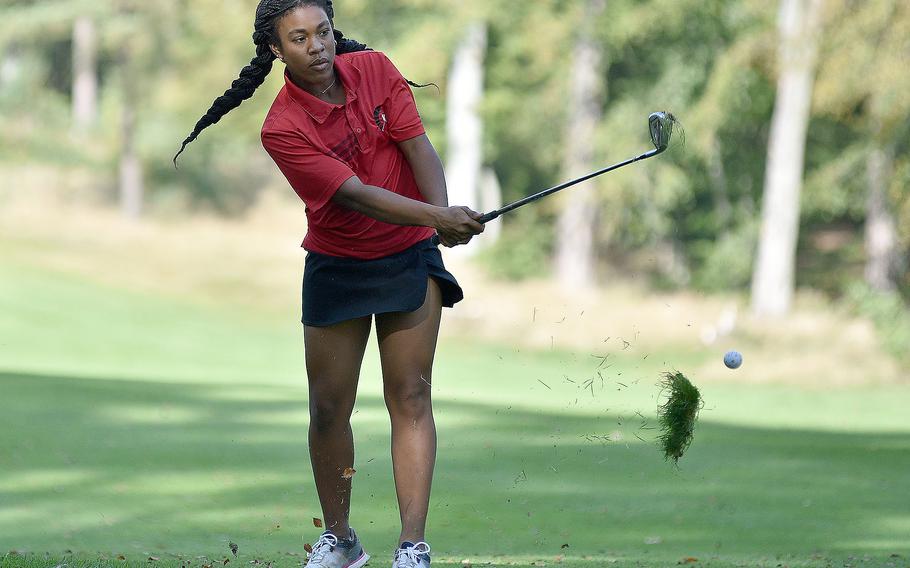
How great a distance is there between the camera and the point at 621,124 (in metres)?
27.1

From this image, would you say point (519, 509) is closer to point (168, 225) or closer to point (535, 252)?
point (535, 252)

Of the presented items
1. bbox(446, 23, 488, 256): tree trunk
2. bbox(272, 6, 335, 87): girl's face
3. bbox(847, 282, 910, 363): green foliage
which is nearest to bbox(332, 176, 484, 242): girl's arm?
bbox(272, 6, 335, 87): girl's face

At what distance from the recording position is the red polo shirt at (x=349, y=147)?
4.45 metres

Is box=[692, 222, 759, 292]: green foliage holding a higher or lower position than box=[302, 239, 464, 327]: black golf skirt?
higher

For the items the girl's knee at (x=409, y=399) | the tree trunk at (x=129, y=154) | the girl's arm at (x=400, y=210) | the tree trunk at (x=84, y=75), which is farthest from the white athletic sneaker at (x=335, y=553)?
the tree trunk at (x=84, y=75)

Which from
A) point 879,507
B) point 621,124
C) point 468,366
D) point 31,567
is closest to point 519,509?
point 879,507

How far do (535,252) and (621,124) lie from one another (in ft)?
17.5

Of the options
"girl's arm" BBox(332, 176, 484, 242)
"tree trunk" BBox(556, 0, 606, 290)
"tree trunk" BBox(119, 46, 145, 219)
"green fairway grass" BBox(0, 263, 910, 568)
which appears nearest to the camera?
"girl's arm" BBox(332, 176, 484, 242)

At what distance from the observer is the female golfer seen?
14.6 feet

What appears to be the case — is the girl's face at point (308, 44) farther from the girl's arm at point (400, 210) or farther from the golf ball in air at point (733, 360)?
the golf ball in air at point (733, 360)

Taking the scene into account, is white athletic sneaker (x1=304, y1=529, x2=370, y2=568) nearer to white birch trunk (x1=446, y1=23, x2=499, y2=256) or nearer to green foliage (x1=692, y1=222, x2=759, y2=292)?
white birch trunk (x1=446, y1=23, x2=499, y2=256)

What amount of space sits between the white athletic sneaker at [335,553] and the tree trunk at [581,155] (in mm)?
21849

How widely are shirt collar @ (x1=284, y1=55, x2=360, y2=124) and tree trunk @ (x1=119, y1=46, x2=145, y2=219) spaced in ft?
110

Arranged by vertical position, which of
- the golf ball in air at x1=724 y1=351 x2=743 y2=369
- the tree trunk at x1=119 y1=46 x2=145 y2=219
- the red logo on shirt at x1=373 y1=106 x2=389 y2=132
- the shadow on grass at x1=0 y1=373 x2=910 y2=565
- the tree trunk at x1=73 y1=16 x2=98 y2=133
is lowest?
the shadow on grass at x1=0 y1=373 x2=910 y2=565
